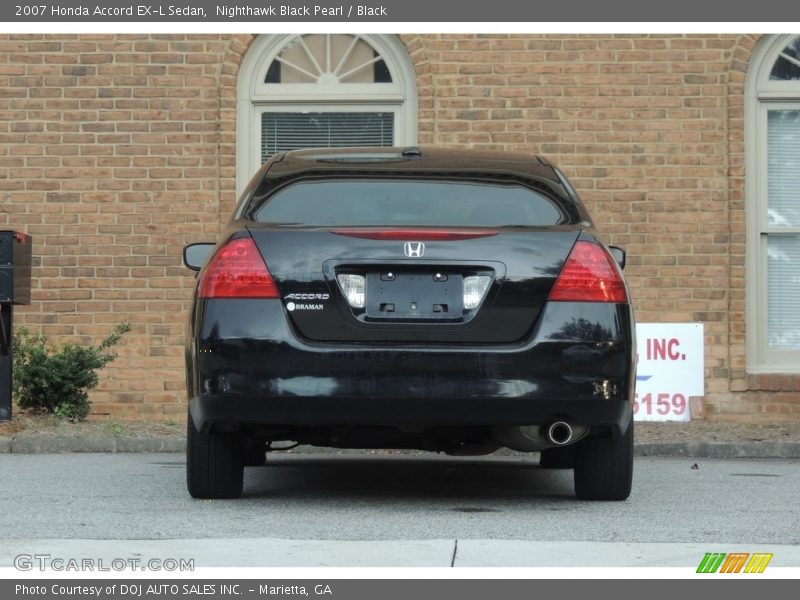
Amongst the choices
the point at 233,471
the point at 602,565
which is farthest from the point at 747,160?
the point at 602,565

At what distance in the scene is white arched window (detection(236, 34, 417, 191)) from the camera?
12859 millimetres

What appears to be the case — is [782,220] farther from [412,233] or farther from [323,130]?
[412,233]

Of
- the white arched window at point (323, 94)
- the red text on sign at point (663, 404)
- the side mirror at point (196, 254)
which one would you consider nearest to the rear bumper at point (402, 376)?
the side mirror at point (196, 254)

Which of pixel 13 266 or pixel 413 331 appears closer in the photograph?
pixel 413 331

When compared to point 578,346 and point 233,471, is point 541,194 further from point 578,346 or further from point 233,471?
point 233,471

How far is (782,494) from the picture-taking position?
7492 millimetres

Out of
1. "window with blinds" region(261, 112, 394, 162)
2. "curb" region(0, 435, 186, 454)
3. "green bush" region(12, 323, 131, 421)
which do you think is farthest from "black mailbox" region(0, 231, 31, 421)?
"window with blinds" region(261, 112, 394, 162)

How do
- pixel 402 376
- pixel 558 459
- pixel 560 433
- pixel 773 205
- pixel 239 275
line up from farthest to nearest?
pixel 773 205 < pixel 558 459 < pixel 560 433 < pixel 239 275 < pixel 402 376

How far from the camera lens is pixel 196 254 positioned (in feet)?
23.3

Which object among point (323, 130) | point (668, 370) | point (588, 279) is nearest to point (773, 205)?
point (668, 370)

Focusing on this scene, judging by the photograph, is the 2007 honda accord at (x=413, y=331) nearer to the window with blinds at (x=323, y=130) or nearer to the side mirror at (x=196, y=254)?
the side mirror at (x=196, y=254)

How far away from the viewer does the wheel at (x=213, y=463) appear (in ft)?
21.4

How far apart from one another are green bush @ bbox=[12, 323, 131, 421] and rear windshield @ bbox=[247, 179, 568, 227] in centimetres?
498

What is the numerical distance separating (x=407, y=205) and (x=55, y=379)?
5318 millimetres
